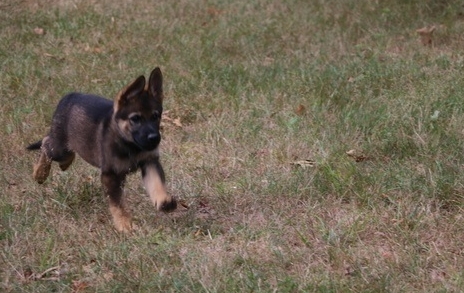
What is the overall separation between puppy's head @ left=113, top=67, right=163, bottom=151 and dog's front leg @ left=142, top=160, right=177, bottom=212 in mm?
198

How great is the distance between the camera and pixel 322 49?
1162 centimetres

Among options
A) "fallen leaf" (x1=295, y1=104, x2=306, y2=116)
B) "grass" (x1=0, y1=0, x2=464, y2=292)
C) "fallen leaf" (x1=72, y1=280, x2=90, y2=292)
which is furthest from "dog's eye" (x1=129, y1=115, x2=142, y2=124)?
"fallen leaf" (x1=295, y1=104, x2=306, y2=116)

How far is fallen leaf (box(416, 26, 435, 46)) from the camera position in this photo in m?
11.7

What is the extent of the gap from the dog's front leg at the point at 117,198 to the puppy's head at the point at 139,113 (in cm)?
30

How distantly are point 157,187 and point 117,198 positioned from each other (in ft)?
0.93

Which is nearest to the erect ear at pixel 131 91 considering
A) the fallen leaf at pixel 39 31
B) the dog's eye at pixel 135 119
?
the dog's eye at pixel 135 119

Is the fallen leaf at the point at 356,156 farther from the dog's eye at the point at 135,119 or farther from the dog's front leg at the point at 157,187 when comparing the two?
the dog's eye at the point at 135,119

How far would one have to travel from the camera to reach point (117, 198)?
6410 millimetres

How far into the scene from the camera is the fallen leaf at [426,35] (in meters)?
11.7

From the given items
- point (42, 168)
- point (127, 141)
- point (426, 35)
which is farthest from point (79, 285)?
point (426, 35)

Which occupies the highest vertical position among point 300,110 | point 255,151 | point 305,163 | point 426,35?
point 305,163

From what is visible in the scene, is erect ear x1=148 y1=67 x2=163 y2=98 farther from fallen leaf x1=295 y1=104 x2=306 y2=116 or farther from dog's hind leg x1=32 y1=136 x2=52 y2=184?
fallen leaf x1=295 y1=104 x2=306 y2=116

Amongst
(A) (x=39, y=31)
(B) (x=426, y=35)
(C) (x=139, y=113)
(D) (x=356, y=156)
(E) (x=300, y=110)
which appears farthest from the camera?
(A) (x=39, y=31)

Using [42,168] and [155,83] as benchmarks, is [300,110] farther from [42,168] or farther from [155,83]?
[155,83]
